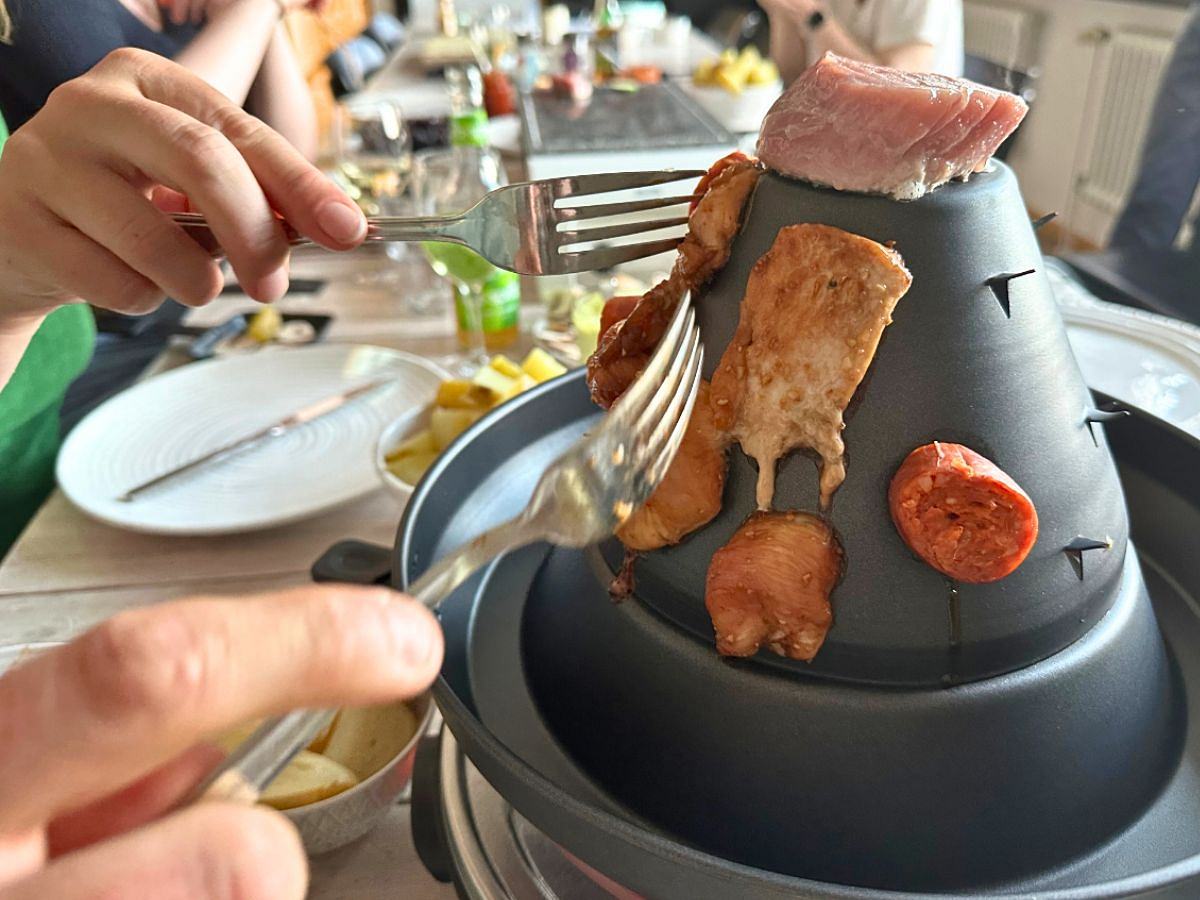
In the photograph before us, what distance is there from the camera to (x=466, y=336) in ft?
4.30

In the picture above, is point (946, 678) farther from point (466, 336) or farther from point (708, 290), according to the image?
point (466, 336)

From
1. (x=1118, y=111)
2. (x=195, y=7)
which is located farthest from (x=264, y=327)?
(x=1118, y=111)

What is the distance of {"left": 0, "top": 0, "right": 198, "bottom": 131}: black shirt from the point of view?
1328mm

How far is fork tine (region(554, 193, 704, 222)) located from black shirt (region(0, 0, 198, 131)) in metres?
1.14

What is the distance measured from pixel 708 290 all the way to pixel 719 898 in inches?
11.9

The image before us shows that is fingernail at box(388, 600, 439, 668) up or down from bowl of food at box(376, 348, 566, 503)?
up

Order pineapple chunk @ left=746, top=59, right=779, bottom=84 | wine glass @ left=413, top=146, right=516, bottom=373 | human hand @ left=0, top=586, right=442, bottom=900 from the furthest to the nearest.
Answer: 1. pineapple chunk @ left=746, top=59, right=779, bottom=84
2. wine glass @ left=413, top=146, right=516, bottom=373
3. human hand @ left=0, top=586, right=442, bottom=900

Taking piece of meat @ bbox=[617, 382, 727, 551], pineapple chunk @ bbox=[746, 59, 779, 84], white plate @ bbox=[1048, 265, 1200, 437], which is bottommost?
pineapple chunk @ bbox=[746, 59, 779, 84]

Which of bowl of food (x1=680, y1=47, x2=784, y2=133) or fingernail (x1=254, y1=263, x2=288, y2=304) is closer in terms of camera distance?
fingernail (x1=254, y1=263, x2=288, y2=304)

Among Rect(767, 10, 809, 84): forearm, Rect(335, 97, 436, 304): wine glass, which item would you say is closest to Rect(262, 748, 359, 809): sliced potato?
Rect(335, 97, 436, 304): wine glass

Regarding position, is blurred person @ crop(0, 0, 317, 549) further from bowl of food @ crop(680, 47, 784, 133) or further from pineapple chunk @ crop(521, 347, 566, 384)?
bowl of food @ crop(680, 47, 784, 133)

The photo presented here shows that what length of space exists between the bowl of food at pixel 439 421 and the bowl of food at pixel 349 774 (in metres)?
0.30

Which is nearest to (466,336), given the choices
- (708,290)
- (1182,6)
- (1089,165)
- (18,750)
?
(708,290)

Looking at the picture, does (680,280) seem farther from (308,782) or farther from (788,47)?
(788,47)
